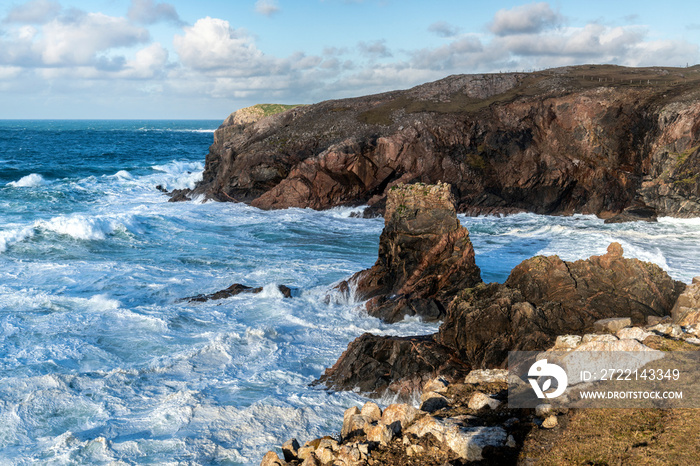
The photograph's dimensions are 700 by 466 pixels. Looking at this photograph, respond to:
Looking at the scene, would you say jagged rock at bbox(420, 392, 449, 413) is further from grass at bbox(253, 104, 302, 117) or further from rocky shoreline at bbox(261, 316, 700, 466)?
grass at bbox(253, 104, 302, 117)

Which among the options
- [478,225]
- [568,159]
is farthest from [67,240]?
[568,159]

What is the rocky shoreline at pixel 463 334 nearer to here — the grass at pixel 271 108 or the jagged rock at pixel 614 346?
the jagged rock at pixel 614 346

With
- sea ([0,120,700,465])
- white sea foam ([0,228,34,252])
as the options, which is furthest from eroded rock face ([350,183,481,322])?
white sea foam ([0,228,34,252])

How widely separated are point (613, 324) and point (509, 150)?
28.0 meters

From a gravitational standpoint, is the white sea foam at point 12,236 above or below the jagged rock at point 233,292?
above

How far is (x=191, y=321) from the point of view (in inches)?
620

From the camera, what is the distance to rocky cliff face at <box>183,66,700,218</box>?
3128 cm

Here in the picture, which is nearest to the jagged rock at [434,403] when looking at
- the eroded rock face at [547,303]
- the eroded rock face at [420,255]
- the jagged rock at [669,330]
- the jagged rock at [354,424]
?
the jagged rock at [354,424]

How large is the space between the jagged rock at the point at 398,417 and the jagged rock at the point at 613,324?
5051 millimetres

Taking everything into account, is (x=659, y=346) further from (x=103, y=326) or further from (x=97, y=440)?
(x=103, y=326)

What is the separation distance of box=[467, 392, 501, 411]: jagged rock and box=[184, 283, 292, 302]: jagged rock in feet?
36.8

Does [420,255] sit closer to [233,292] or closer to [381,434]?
[233,292]

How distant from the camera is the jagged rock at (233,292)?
57.8 ft

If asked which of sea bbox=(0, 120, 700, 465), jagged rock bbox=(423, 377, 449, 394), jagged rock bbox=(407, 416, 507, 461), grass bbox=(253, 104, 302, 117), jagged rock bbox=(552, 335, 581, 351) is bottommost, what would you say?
sea bbox=(0, 120, 700, 465)
